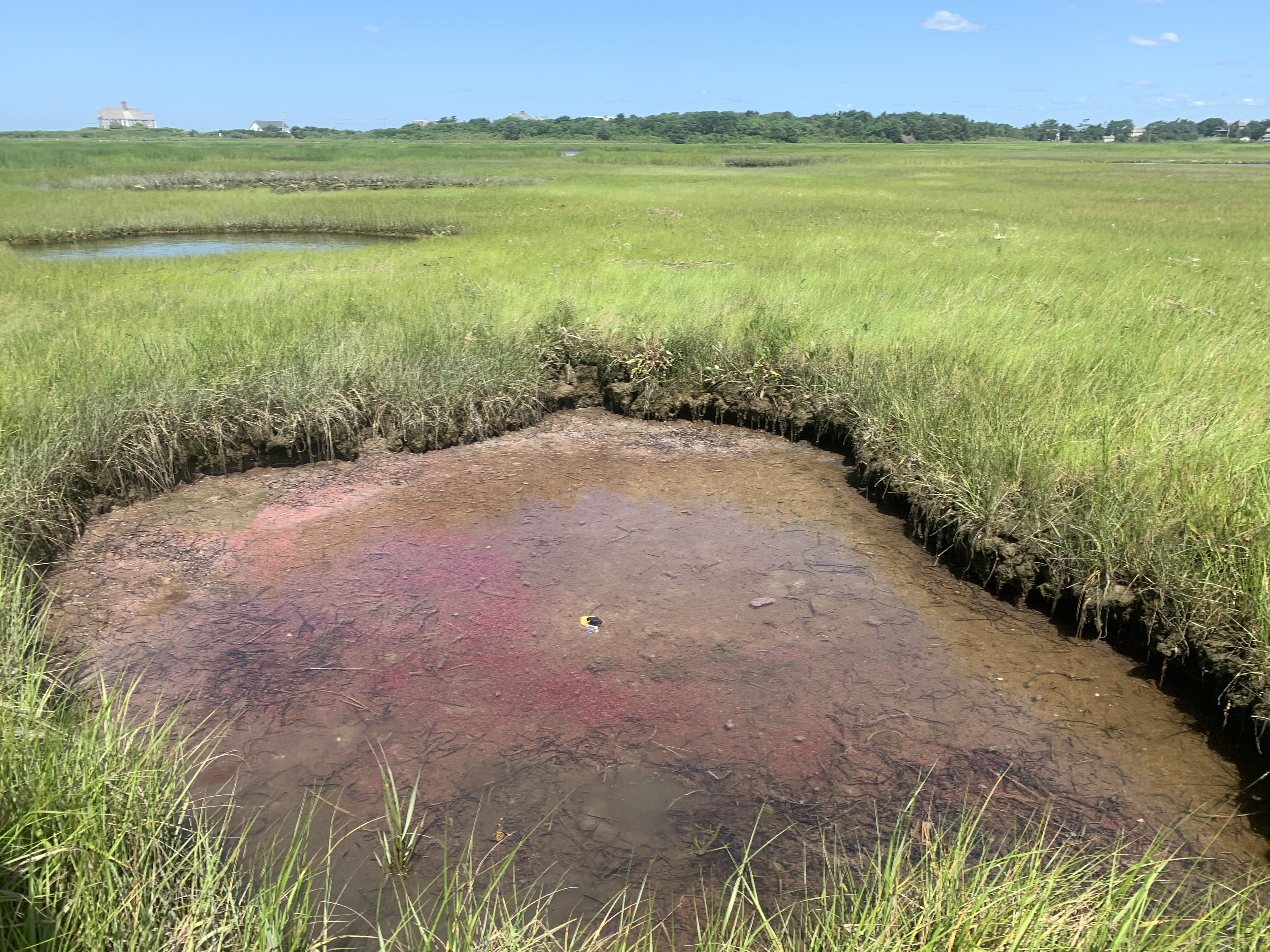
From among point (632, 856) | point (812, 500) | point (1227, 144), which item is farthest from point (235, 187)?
point (1227, 144)

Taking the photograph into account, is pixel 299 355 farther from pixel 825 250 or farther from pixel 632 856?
pixel 825 250

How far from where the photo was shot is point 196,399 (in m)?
6.38

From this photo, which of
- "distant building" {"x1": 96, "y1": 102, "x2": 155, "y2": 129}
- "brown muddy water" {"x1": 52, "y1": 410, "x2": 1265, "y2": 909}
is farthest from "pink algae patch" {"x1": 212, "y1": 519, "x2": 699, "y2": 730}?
"distant building" {"x1": 96, "y1": 102, "x2": 155, "y2": 129}

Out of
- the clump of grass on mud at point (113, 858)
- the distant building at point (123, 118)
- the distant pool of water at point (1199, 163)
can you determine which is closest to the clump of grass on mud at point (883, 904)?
the clump of grass on mud at point (113, 858)

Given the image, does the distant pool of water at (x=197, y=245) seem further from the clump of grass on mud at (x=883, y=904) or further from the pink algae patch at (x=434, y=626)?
the clump of grass on mud at (x=883, y=904)

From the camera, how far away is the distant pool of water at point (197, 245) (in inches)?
642

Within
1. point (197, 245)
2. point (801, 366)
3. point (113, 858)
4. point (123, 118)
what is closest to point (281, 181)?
point (197, 245)

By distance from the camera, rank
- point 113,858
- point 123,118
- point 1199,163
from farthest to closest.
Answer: point 123,118, point 1199,163, point 113,858

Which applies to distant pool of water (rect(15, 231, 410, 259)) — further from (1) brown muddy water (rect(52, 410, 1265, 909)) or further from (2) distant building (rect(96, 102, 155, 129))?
(2) distant building (rect(96, 102, 155, 129))

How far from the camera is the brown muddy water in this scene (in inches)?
131

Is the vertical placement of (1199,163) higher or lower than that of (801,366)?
higher

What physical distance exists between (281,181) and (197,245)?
18.2 m

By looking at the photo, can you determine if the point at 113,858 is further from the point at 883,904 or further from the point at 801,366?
the point at 801,366

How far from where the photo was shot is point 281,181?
34375 millimetres
